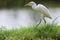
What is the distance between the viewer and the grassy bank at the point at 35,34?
3.75 meters

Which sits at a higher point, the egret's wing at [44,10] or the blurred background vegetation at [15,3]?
the blurred background vegetation at [15,3]

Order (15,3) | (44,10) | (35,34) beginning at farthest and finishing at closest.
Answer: (15,3) → (44,10) → (35,34)

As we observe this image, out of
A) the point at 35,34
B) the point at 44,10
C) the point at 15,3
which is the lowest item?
the point at 35,34

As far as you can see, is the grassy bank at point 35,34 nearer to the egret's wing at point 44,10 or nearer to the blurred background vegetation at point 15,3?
the egret's wing at point 44,10

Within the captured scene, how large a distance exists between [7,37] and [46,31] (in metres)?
0.70

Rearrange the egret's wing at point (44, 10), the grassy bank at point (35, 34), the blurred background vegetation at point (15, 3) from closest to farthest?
the grassy bank at point (35, 34) < the egret's wing at point (44, 10) < the blurred background vegetation at point (15, 3)

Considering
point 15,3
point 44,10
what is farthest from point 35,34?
point 15,3

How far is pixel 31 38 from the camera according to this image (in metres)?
3.71

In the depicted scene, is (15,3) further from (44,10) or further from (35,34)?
(35,34)

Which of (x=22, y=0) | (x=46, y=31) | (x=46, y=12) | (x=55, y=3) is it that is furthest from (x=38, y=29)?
(x=22, y=0)

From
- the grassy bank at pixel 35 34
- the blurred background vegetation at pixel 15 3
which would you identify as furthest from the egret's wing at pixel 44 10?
the blurred background vegetation at pixel 15 3

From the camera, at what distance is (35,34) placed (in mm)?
3877

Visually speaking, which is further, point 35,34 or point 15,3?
point 15,3

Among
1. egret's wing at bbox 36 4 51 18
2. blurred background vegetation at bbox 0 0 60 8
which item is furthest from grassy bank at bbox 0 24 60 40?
blurred background vegetation at bbox 0 0 60 8
